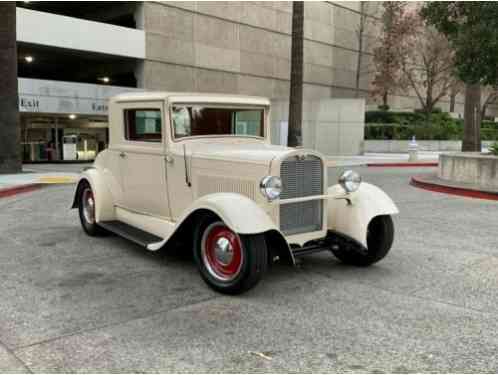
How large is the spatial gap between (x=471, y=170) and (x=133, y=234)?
8.75 meters

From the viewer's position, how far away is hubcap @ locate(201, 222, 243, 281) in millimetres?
4297

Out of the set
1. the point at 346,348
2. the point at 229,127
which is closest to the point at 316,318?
the point at 346,348

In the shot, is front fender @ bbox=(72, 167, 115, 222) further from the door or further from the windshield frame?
the windshield frame

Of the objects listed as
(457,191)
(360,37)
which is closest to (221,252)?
(457,191)

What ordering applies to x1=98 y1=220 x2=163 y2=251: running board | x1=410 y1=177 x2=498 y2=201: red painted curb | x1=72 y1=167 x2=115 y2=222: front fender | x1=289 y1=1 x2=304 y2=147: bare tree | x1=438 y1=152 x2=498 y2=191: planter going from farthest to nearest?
x1=289 y1=1 x2=304 y2=147: bare tree → x1=438 y1=152 x2=498 y2=191: planter → x1=410 y1=177 x2=498 y2=201: red painted curb → x1=72 y1=167 x2=115 y2=222: front fender → x1=98 y1=220 x2=163 y2=251: running board

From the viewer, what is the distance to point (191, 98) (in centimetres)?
534

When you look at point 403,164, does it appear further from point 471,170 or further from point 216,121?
point 216,121

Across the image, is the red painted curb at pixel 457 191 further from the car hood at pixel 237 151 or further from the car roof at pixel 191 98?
the car hood at pixel 237 151

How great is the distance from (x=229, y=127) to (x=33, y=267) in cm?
261

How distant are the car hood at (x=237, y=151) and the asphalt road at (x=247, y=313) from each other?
1.19 m

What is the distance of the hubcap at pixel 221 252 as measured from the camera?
4297 mm

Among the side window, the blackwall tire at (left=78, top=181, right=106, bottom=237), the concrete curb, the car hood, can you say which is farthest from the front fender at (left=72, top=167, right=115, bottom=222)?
the concrete curb

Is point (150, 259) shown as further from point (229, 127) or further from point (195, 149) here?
point (229, 127)

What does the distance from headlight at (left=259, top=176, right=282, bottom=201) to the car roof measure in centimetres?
160
